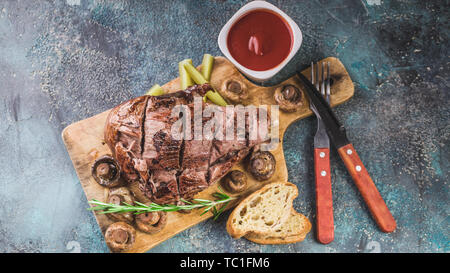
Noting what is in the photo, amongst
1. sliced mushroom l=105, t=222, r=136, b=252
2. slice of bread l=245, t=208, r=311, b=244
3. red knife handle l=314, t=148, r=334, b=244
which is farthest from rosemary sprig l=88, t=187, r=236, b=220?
red knife handle l=314, t=148, r=334, b=244

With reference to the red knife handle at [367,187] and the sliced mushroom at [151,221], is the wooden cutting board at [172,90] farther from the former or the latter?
the red knife handle at [367,187]

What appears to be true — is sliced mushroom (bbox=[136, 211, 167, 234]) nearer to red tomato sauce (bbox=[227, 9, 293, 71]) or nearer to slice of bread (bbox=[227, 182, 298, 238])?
slice of bread (bbox=[227, 182, 298, 238])

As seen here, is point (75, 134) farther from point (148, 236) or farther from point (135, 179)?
point (148, 236)

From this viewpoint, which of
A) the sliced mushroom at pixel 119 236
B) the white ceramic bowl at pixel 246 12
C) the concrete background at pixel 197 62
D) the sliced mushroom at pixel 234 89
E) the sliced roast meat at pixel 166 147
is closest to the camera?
the sliced roast meat at pixel 166 147

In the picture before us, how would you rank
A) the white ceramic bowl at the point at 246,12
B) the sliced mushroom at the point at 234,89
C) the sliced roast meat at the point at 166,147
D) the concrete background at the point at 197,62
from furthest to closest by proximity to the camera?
the concrete background at the point at 197,62 < the sliced mushroom at the point at 234,89 < the white ceramic bowl at the point at 246,12 < the sliced roast meat at the point at 166,147

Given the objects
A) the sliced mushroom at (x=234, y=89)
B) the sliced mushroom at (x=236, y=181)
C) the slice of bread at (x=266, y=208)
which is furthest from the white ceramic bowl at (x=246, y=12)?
the slice of bread at (x=266, y=208)

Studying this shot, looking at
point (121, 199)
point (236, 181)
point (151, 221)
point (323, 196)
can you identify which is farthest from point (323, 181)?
point (121, 199)

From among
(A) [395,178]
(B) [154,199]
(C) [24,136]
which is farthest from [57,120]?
(A) [395,178]
